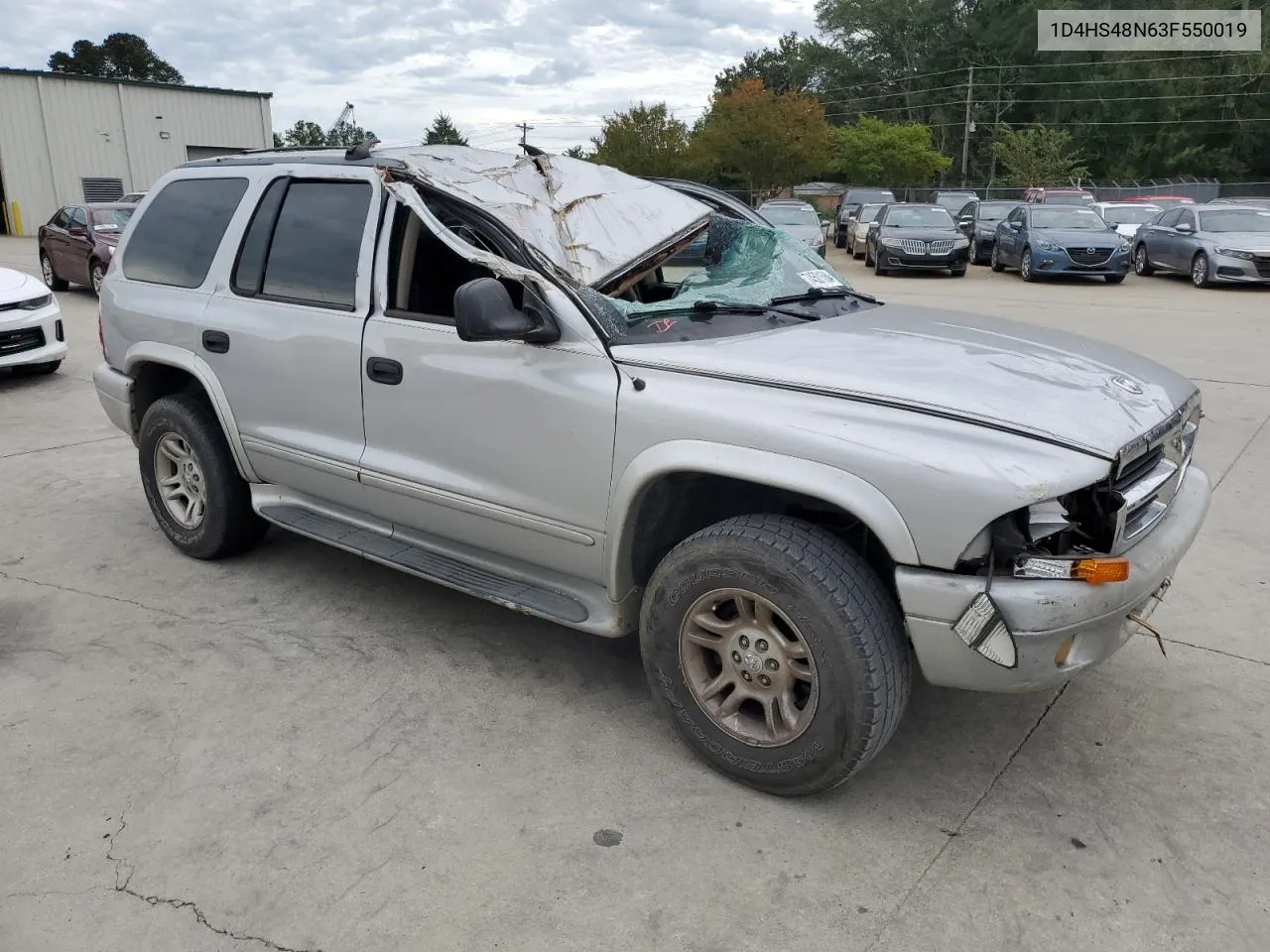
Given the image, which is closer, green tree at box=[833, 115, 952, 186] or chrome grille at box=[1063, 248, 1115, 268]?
chrome grille at box=[1063, 248, 1115, 268]

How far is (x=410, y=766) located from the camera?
10.6 feet

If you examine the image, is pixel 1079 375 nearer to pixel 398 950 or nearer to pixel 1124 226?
pixel 398 950

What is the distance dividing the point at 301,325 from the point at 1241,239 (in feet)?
58.4

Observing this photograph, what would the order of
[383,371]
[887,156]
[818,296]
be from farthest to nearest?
1. [887,156]
2. [818,296]
3. [383,371]

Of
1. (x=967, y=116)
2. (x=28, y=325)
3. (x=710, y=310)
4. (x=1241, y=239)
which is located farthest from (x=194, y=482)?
(x=967, y=116)

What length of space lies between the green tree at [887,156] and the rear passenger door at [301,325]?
5417 cm

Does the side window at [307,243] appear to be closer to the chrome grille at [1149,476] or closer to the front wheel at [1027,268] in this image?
the chrome grille at [1149,476]

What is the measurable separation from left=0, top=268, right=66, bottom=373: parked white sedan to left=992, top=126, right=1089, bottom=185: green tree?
51.5m

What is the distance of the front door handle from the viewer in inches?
145

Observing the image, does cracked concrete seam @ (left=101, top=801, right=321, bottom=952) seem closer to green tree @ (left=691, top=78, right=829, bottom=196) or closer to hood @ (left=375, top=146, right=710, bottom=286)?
hood @ (left=375, top=146, right=710, bottom=286)

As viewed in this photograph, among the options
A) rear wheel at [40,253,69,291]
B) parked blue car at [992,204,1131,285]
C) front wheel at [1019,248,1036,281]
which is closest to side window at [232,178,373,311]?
rear wheel at [40,253,69,291]

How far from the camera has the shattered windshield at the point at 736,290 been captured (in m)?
3.40

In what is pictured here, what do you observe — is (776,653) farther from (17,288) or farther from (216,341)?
(17,288)

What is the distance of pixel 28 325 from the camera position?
9133mm
